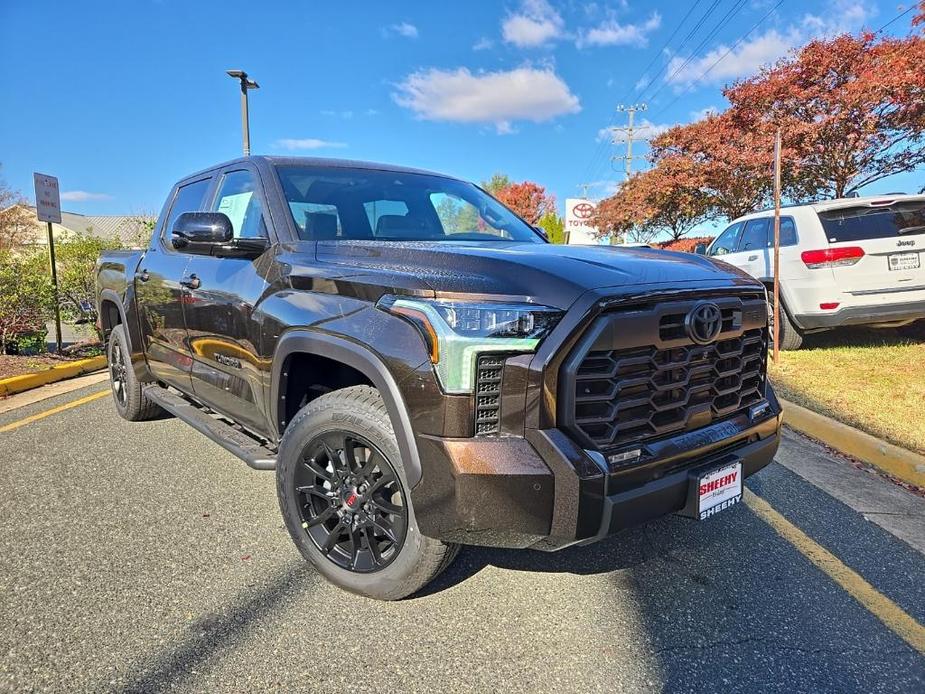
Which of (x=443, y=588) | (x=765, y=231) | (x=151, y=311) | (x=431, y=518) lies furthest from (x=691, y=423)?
(x=765, y=231)

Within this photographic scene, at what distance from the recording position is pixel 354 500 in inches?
92.0

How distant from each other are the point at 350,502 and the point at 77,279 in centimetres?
827

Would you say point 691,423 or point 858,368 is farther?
point 858,368

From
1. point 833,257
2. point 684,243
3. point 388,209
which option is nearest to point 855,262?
point 833,257

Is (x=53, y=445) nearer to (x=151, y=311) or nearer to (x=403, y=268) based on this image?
(x=151, y=311)

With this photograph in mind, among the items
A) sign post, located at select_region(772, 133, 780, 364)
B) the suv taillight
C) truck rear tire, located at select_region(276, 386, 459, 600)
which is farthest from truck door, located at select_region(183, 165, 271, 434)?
the suv taillight

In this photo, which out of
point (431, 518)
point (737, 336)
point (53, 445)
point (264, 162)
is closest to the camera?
point (431, 518)

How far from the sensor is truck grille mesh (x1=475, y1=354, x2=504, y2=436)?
1875 mm

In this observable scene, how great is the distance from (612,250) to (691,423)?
2.88 feet

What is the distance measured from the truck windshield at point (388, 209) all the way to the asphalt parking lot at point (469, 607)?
1604 millimetres

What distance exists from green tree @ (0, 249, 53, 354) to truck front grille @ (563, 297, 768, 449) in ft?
25.3

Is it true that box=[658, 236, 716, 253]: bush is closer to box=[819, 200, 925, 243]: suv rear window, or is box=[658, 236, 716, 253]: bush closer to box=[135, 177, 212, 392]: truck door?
box=[819, 200, 925, 243]: suv rear window

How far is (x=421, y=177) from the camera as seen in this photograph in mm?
3701

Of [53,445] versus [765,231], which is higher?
[765,231]
